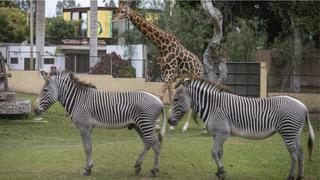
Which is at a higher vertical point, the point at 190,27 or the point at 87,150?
the point at 190,27

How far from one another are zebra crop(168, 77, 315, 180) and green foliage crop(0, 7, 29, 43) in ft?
160

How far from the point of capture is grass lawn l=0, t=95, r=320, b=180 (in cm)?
1009

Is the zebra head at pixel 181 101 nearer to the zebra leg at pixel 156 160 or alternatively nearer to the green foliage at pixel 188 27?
the zebra leg at pixel 156 160

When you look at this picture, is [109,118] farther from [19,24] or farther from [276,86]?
[19,24]

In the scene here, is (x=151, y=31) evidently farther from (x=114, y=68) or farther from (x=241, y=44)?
(x=241, y=44)

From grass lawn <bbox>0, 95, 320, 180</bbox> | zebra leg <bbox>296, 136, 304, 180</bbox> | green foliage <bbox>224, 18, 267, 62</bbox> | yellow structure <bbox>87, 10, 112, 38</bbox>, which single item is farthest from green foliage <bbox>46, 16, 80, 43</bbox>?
zebra leg <bbox>296, 136, 304, 180</bbox>

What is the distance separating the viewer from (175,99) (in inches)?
377

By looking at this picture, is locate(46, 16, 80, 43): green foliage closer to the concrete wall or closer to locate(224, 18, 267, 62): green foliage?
the concrete wall

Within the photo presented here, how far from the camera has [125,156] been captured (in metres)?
11.9

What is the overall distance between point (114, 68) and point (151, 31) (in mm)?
10769

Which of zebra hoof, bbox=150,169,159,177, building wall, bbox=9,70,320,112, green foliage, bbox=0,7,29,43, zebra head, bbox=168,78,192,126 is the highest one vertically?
green foliage, bbox=0,7,29,43

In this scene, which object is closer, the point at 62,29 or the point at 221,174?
the point at 221,174

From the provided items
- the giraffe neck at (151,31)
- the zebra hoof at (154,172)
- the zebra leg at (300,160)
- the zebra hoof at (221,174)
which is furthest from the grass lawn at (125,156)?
the giraffe neck at (151,31)

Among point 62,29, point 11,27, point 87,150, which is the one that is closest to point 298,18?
point 87,150
